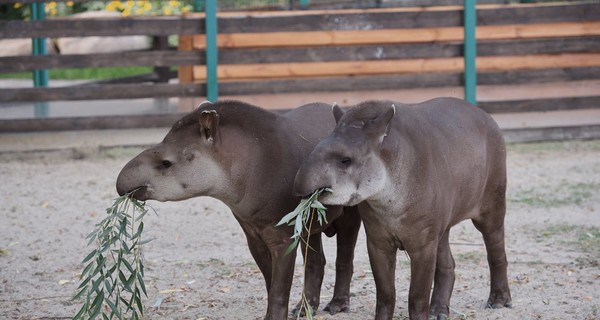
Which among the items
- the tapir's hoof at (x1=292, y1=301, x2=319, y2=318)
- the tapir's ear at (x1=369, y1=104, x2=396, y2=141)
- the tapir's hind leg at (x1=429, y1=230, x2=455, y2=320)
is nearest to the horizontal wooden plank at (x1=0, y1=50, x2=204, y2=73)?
the tapir's hoof at (x1=292, y1=301, x2=319, y2=318)

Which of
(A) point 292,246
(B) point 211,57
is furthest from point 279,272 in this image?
(B) point 211,57

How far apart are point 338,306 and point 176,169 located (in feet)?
4.80

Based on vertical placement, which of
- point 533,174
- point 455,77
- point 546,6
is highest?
point 546,6

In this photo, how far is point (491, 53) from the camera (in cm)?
1236

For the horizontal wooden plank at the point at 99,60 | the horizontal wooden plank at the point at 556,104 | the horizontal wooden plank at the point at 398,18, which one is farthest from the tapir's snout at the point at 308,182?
the horizontal wooden plank at the point at 556,104

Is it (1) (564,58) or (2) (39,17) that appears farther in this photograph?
(2) (39,17)

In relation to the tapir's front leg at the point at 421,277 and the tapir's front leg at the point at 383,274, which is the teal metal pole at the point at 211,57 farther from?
the tapir's front leg at the point at 421,277

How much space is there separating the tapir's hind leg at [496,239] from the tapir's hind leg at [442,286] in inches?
11.6

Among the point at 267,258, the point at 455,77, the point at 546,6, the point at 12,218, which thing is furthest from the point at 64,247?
the point at 546,6

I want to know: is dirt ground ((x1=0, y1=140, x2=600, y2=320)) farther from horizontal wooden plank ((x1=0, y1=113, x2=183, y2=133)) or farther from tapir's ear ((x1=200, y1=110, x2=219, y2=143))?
tapir's ear ((x1=200, y1=110, x2=219, y2=143))

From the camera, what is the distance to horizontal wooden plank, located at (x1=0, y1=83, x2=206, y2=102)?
1166 cm

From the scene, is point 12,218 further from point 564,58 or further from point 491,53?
point 564,58

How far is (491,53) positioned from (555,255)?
5.51 metres

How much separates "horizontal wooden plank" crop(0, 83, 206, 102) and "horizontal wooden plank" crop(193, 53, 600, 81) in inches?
11.0
